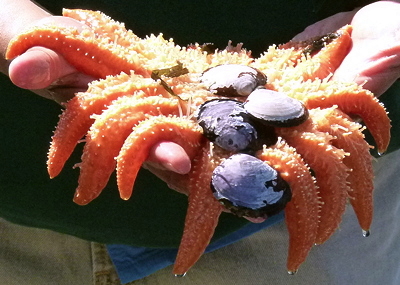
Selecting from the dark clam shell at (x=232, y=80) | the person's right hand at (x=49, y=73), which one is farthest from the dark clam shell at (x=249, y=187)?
the person's right hand at (x=49, y=73)

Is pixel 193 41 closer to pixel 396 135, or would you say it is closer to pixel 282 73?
pixel 282 73

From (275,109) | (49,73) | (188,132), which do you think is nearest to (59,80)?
(49,73)

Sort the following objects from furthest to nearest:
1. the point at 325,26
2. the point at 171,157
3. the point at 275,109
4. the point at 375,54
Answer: the point at 325,26
the point at 375,54
the point at 275,109
the point at 171,157

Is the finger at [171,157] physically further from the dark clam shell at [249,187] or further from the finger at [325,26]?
the finger at [325,26]

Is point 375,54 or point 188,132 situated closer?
Answer: point 188,132

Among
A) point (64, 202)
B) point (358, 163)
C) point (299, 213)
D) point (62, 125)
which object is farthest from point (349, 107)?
point (64, 202)

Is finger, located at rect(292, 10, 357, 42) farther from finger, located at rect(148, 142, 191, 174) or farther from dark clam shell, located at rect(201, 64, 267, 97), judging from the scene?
finger, located at rect(148, 142, 191, 174)

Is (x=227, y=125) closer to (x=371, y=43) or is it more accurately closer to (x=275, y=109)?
(x=275, y=109)
